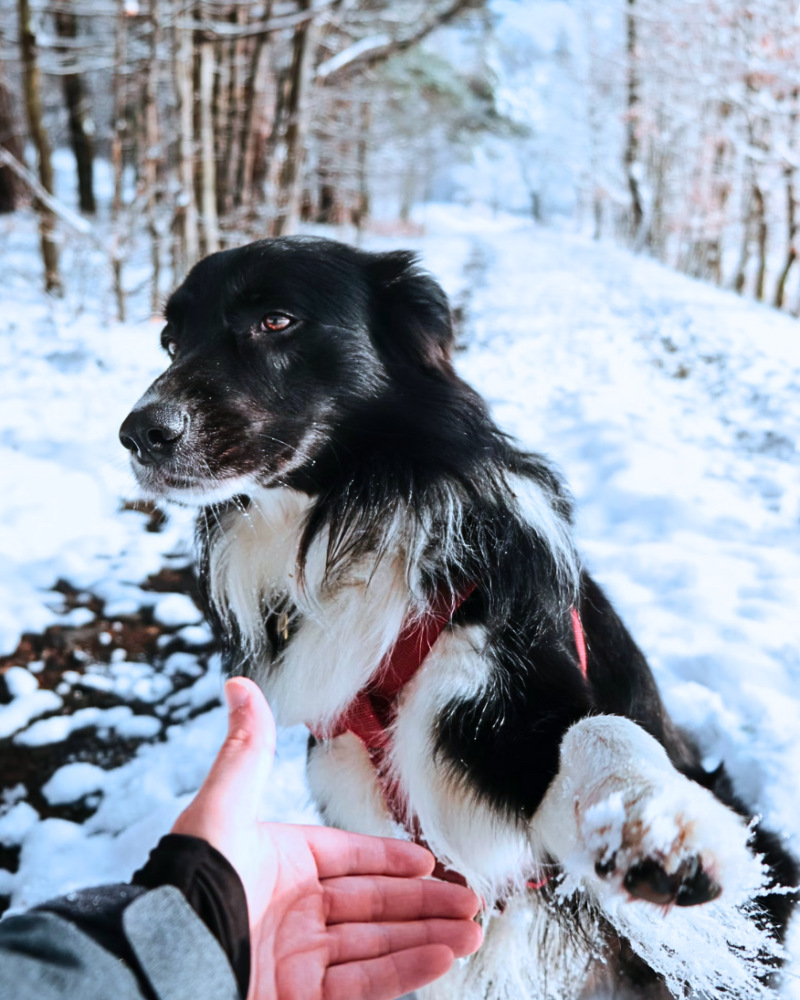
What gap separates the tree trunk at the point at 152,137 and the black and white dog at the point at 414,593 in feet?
16.7

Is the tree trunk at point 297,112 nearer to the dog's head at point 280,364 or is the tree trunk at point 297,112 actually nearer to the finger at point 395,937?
the dog's head at point 280,364

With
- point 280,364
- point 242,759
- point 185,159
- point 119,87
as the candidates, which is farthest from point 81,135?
point 242,759

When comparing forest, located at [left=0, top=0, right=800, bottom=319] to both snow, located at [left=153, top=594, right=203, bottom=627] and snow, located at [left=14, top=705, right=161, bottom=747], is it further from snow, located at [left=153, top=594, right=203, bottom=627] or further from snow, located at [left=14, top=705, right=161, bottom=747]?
snow, located at [left=14, top=705, right=161, bottom=747]

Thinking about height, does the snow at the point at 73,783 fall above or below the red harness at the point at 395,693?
below

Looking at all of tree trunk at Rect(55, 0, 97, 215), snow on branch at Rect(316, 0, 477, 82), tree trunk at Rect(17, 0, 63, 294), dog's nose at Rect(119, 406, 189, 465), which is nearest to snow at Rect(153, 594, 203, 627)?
dog's nose at Rect(119, 406, 189, 465)

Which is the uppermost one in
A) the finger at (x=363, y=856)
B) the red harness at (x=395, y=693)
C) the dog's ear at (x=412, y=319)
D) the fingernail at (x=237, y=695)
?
the dog's ear at (x=412, y=319)

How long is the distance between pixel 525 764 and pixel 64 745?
7.05 feet

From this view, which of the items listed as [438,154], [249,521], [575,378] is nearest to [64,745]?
[249,521]

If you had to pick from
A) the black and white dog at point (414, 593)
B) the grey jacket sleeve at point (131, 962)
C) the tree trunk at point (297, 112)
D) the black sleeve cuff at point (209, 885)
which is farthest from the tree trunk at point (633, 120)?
the grey jacket sleeve at point (131, 962)

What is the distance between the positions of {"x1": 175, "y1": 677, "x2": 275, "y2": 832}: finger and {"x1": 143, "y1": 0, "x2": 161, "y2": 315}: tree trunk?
584 centimetres

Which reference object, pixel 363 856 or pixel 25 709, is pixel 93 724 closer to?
pixel 25 709

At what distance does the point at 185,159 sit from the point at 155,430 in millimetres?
6997

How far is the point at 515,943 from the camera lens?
202 cm

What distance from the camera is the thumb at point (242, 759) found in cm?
141
